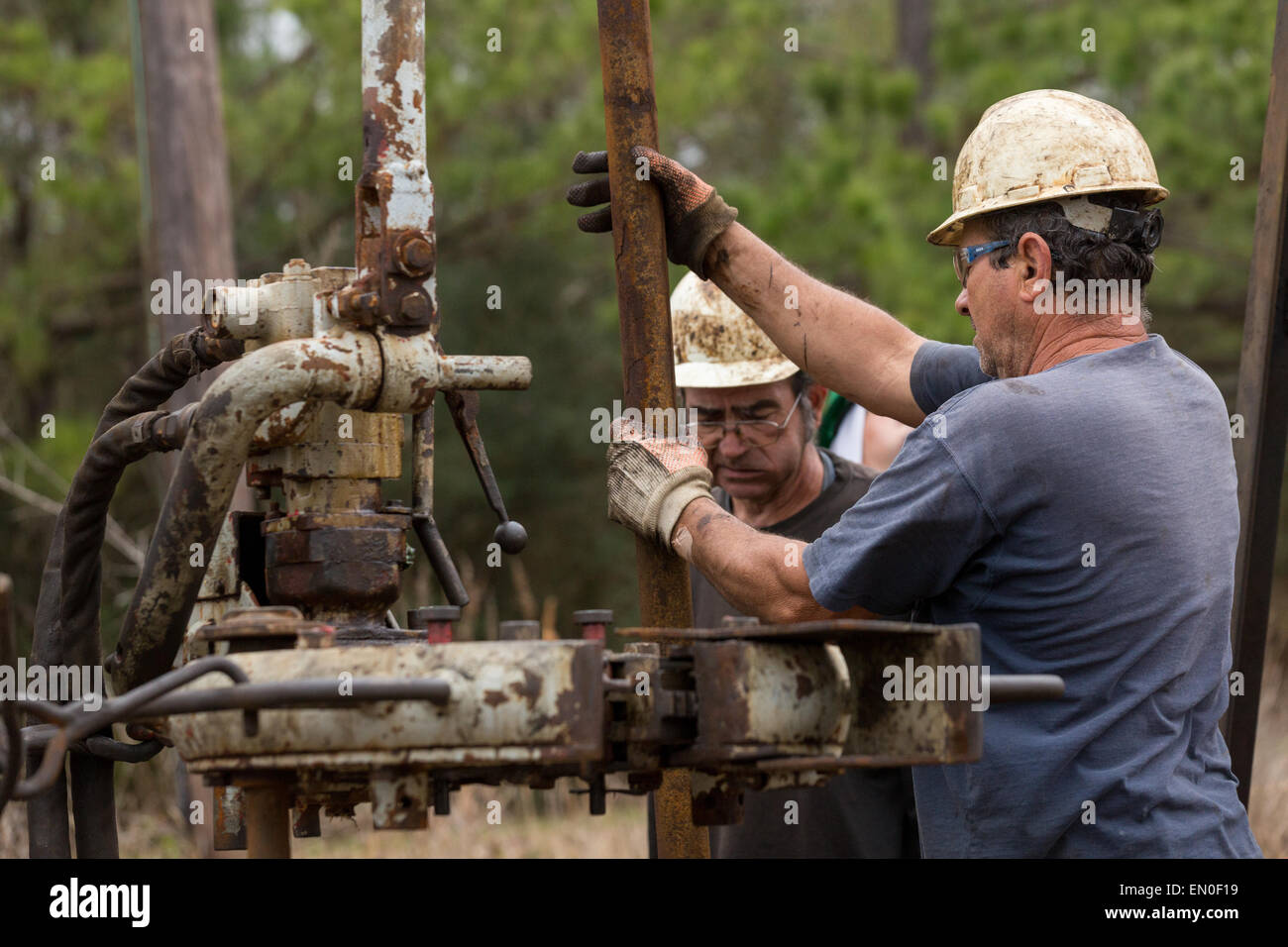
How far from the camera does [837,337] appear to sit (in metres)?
3.50

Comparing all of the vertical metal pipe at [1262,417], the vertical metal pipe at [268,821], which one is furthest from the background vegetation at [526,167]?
the vertical metal pipe at [268,821]

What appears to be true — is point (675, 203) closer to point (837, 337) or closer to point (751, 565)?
point (837, 337)

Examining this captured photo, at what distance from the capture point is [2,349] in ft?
34.0

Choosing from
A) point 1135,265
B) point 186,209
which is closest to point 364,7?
point 1135,265

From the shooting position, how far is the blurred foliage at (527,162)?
30.2 feet

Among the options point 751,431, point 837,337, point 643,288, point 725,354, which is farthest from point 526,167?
point 643,288

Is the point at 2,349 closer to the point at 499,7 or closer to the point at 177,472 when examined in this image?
the point at 499,7

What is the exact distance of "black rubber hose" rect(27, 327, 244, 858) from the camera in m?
2.49

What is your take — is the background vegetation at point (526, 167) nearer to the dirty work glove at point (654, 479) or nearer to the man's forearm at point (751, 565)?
the dirty work glove at point (654, 479)

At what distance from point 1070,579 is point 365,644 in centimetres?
115

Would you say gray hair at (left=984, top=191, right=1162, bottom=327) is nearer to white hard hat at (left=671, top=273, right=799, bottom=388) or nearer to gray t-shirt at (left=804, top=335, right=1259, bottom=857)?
gray t-shirt at (left=804, top=335, right=1259, bottom=857)

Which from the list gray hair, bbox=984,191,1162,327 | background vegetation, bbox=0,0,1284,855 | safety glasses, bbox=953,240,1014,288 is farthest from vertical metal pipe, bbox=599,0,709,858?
background vegetation, bbox=0,0,1284,855

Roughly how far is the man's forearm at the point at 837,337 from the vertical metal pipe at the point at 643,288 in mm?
497
